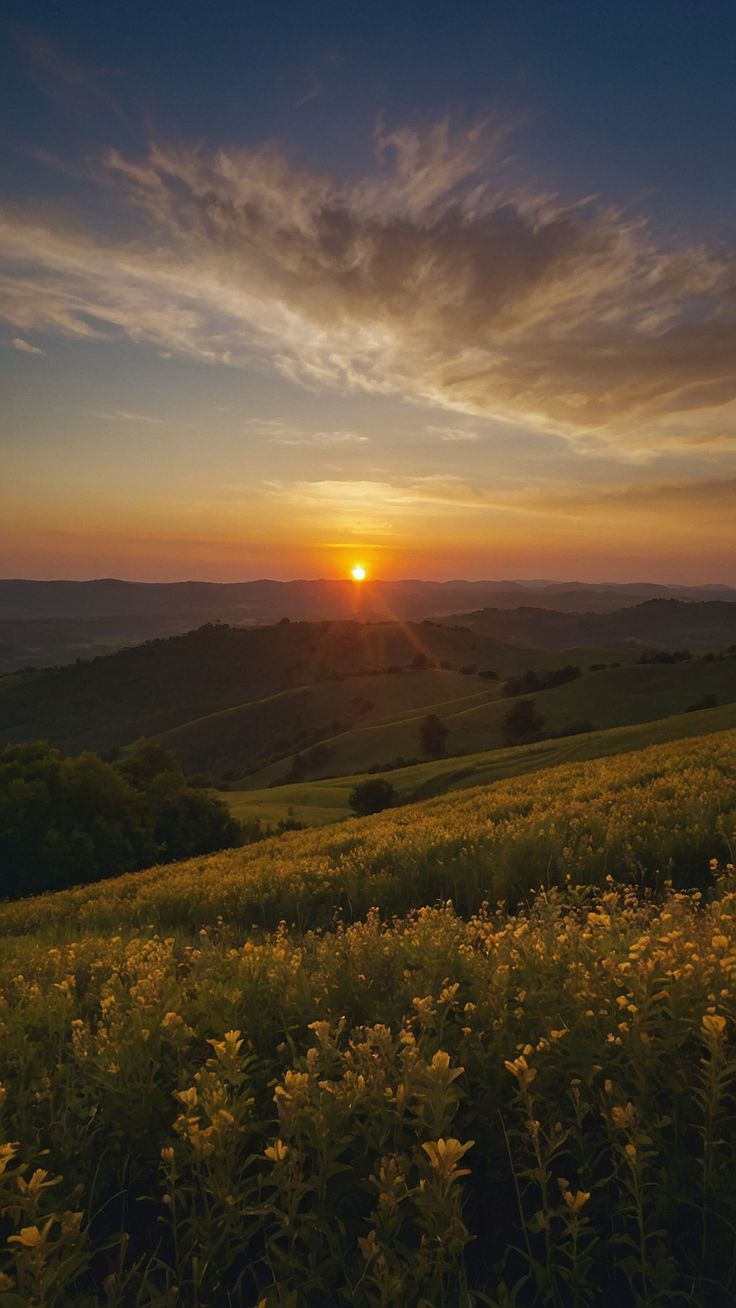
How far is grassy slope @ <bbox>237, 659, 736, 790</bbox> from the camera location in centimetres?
7244

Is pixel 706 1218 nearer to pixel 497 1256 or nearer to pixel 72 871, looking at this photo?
pixel 497 1256

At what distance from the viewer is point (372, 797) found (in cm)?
4906

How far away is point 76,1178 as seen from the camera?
3752 mm

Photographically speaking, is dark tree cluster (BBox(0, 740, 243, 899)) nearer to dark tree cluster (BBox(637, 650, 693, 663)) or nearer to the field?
the field

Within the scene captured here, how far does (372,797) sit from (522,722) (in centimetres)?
3618

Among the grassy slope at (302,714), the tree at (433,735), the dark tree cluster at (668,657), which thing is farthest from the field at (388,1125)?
the grassy slope at (302,714)

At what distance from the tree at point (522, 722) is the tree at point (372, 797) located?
105ft

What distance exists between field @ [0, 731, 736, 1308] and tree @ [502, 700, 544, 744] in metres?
75.2

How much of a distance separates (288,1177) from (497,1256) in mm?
1208

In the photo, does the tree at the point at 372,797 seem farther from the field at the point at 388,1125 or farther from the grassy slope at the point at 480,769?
the field at the point at 388,1125

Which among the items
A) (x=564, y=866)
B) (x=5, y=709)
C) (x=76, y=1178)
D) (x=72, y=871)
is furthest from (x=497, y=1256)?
(x=5, y=709)

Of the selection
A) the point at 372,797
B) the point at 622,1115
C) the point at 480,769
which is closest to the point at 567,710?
the point at 372,797

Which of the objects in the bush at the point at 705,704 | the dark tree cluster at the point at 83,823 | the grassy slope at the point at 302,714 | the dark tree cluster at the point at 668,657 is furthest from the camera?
the grassy slope at the point at 302,714

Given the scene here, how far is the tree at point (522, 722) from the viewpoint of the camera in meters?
79.8
